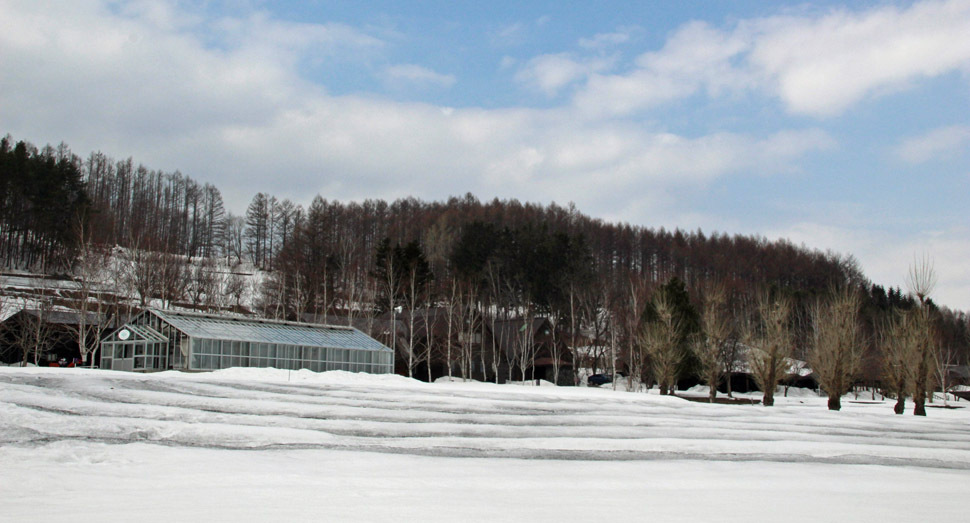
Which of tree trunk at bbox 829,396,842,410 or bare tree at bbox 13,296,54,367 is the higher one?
bare tree at bbox 13,296,54,367

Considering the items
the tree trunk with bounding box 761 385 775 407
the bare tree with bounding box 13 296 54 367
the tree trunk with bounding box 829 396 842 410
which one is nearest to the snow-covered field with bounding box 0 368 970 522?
A: the tree trunk with bounding box 829 396 842 410

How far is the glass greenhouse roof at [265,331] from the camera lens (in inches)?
1538

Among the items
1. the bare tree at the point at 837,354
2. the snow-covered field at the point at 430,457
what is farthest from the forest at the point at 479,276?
the snow-covered field at the point at 430,457

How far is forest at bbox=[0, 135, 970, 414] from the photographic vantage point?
46.6 m

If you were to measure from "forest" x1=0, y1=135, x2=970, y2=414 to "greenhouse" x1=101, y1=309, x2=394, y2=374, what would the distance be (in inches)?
334

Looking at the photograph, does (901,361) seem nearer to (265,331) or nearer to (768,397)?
(768,397)

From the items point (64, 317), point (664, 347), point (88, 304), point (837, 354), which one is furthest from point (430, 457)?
point (88, 304)

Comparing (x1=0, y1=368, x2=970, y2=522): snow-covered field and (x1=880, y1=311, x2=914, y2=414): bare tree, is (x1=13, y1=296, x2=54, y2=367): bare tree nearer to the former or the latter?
(x1=0, y1=368, x2=970, y2=522): snow-covered field

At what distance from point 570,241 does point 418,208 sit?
55.7m

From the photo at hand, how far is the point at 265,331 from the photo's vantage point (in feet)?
139

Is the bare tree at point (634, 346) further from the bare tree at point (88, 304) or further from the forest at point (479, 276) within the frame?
the bare tree at point (88, 304)

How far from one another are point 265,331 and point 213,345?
384cm

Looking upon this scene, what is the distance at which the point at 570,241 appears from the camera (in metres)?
77.1

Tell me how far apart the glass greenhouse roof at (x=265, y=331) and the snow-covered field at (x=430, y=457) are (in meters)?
9.68
